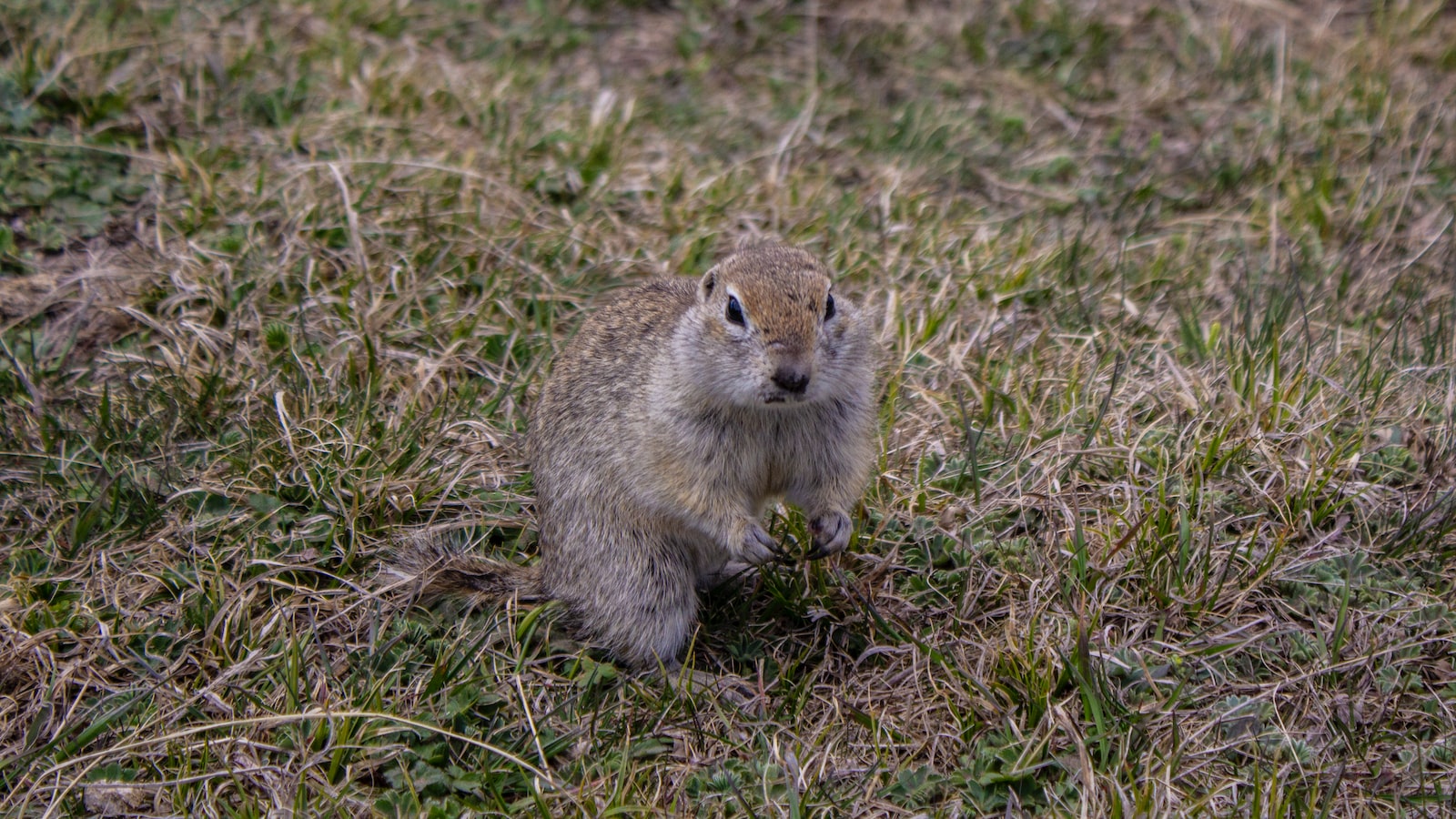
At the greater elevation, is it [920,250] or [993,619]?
[920,250]

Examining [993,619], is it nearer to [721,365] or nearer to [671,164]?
[721,365]

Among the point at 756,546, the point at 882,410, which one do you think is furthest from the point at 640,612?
the point at 882,410

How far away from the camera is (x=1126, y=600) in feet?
13.4

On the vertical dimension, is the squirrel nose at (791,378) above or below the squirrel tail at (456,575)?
above

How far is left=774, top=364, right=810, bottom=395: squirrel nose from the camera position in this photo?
11.6 ft

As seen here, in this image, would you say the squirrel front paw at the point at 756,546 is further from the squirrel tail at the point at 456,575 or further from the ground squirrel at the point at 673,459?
the squirrel tail at the point at 456,575

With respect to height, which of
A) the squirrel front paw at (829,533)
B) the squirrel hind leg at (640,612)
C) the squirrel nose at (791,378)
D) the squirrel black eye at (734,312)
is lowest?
the squirrel hind leg at (640,612)

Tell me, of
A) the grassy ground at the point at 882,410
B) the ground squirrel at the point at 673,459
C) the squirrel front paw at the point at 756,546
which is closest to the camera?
the grassy ground at the point at 882,410

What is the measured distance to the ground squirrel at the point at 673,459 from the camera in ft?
12.8

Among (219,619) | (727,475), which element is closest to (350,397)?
(219,619)

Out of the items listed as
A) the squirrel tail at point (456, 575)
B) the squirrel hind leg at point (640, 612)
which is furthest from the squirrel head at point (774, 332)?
the squirrel tail at point (456, 575)

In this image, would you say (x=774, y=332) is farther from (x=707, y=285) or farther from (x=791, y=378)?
(x=707, y=285)

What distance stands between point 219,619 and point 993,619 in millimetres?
2516

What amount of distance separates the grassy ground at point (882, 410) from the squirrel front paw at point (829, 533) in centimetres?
25
